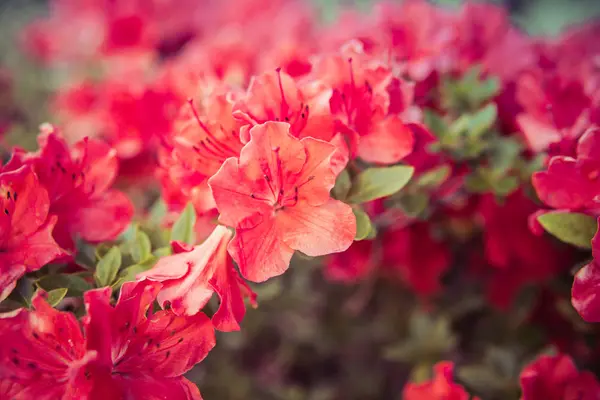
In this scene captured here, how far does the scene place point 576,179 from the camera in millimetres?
778

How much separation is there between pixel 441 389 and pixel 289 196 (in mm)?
412

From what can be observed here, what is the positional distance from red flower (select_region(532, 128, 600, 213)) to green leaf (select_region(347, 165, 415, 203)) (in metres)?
0.19

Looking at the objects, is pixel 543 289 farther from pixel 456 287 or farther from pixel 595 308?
pixel 595 308

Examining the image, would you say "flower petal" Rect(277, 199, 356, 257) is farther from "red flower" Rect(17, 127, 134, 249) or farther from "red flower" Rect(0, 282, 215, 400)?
"red flower" Rect(17, 127, 134, 249)

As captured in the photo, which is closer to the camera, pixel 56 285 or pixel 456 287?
pixel 56 285

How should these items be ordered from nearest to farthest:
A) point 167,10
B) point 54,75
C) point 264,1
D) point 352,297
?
1. point 352,297
2. point 167,10
3. point 264,1
4. point 54,75

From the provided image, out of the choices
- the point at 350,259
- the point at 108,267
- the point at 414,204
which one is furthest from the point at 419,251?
Answer: the point at 108,267

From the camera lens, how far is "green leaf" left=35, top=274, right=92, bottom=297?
74cm

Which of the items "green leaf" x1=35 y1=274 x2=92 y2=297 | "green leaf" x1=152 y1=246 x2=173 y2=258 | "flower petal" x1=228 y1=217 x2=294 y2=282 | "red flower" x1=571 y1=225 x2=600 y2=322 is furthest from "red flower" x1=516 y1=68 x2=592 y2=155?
"green leaf" x1=35 y1=274 x2=92 y2=297

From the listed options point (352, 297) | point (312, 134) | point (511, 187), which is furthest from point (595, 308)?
point (352, 297)

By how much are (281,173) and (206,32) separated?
4.30ft

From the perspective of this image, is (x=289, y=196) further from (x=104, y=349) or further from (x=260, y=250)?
(x=104, y=349)

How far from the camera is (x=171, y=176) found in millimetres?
808

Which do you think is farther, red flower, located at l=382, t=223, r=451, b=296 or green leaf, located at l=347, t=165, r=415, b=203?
red flower, located at l=382, t=223, r=451, b=296
